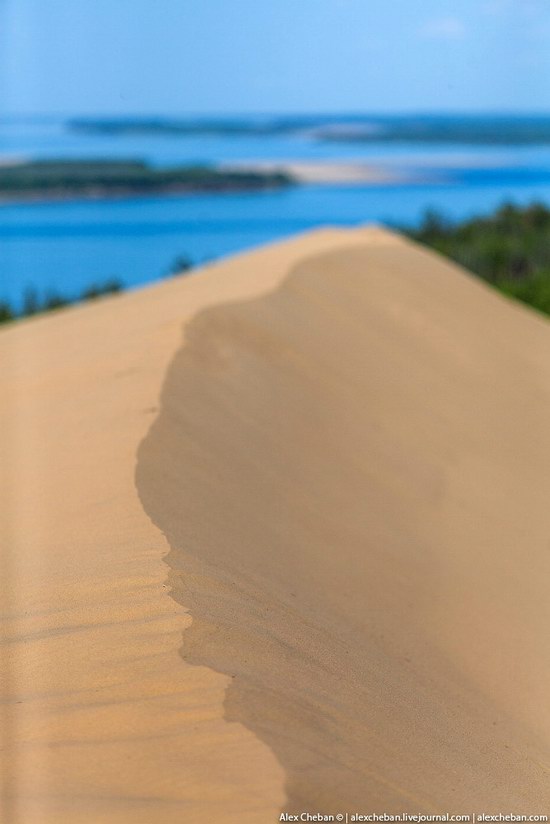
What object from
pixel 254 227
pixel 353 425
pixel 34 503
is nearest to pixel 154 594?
pixel 34 503

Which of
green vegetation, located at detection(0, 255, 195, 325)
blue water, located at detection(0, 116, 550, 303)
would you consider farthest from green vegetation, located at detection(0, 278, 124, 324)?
blue water, located at detection(0, 116, 550, 303)

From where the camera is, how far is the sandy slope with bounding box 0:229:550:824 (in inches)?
115

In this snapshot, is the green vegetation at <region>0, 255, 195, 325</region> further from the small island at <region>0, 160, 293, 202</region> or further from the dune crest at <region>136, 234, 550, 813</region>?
the dune crest at <region>136, 234, 550, 813</region>

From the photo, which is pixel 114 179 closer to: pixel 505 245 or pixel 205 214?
pixel 205 214

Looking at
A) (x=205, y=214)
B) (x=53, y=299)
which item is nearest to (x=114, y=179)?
(x=205, y=214)

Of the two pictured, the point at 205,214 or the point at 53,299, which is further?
the point at 205,214

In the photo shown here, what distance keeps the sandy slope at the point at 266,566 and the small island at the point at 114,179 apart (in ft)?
92.5

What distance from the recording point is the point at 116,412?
6.73 metres

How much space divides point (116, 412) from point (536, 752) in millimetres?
3559

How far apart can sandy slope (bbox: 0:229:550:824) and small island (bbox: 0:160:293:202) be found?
28195 mm

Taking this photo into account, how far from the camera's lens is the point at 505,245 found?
35688 millimetres

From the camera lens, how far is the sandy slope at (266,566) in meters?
2.93

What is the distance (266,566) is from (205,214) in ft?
188

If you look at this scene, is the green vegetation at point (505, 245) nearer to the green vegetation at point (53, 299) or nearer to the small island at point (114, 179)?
the green vegetation at point (53, 299)
